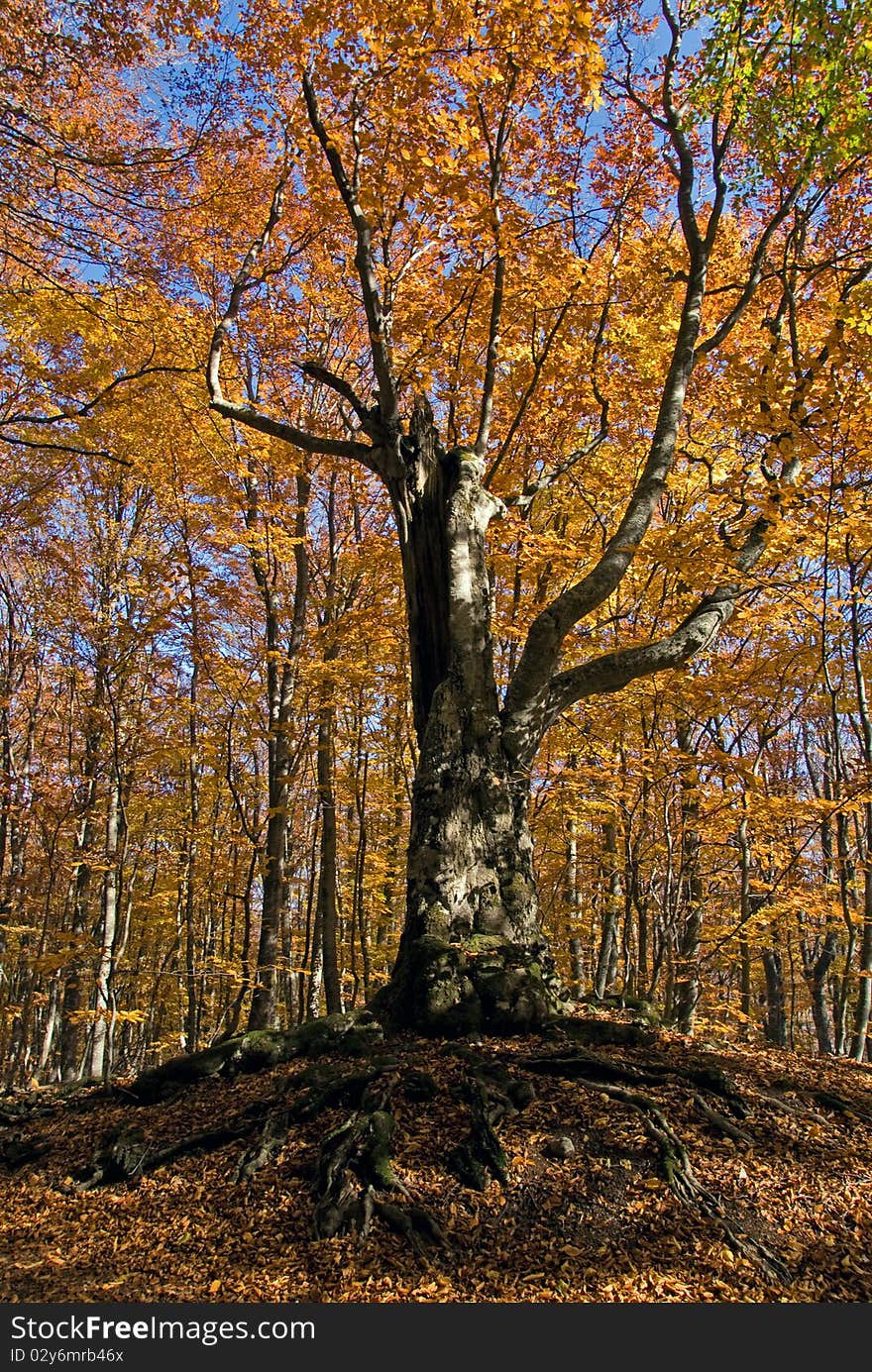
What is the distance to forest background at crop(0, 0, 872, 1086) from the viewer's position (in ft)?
16.7

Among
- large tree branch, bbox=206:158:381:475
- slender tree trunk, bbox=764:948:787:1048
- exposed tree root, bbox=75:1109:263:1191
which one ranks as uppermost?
large tree branch, bbox=206:158:381:475

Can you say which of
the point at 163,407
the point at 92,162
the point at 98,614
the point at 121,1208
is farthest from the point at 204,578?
the point at 121,1208

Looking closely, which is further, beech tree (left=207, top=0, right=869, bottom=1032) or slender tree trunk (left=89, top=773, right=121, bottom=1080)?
slender tree trunk (left=89, top=773, right=121, bottom=1080)

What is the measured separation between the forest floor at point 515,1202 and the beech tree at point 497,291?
83 cm

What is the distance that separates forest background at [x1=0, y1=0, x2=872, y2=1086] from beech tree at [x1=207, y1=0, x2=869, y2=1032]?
6 centimetres

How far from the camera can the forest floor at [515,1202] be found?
252 centimetres

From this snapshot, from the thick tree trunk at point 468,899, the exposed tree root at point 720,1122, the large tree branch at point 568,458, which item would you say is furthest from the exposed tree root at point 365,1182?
Answer: the large tree branch at point 568,458

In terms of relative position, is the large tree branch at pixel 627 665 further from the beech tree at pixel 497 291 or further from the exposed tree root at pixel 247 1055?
the exposed tree root at pixel 247 1055

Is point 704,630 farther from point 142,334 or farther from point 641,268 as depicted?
point 142,334

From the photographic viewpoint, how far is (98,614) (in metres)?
9.52

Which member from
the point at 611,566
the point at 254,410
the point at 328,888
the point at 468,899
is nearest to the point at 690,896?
the point at 328,888

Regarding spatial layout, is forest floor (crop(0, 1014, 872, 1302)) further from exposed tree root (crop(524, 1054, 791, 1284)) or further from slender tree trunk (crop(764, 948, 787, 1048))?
slender tree trunk (crop(764, 948, 787, 1048))

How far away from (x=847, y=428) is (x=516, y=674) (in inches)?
116

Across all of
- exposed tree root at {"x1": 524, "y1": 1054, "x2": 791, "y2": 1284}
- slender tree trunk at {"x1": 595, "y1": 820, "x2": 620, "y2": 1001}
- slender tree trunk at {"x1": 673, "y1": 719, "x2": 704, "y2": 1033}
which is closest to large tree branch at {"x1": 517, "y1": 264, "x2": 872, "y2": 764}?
slender tree trunk at {"x1": 673, "y1": 719, "x2": 704, "y2": 1033}
